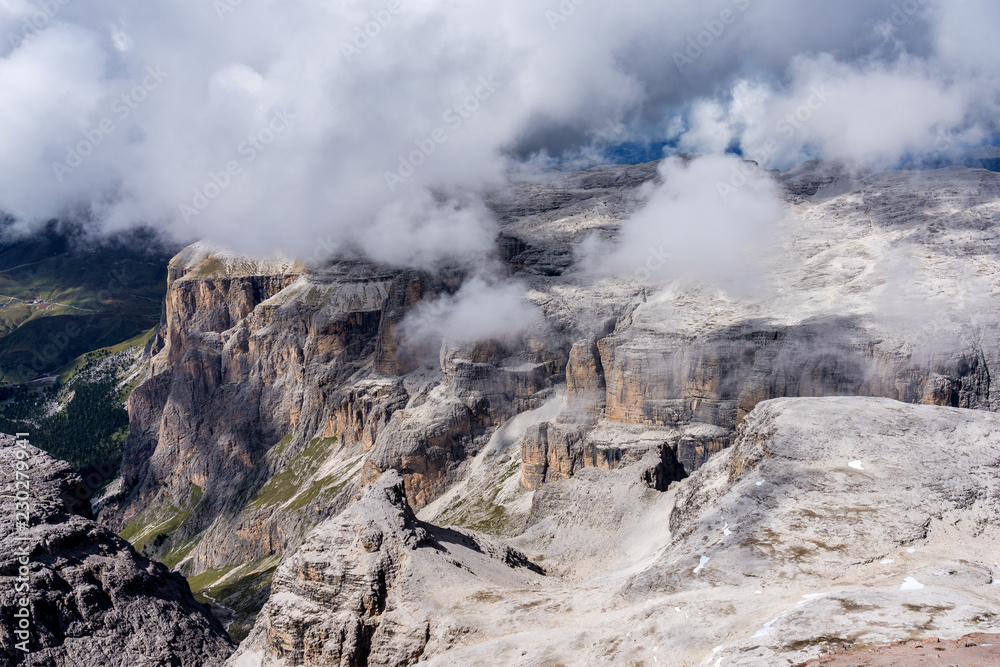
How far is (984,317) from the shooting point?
112m

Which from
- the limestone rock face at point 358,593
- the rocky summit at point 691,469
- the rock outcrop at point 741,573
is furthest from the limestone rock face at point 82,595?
the rocky summit at point 691,469

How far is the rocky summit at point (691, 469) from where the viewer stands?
41.0 m

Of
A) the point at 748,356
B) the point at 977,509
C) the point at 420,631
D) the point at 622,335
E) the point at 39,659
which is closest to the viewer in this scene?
the point at 977,509

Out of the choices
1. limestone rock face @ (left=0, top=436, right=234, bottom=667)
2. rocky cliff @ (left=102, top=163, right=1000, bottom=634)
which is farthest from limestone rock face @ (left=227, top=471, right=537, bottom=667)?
rocky cliff @ (left=102, top=163, right=1000, bottom=634)

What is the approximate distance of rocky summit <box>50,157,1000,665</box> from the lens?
41.0 meters

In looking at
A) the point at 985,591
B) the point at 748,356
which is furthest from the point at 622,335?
the point at 985,591

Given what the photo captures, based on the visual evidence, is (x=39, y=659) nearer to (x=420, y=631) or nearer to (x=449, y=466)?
(x=420, y=631)

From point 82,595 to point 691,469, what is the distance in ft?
328

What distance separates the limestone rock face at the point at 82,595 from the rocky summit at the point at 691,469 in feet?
Answer: 32.7

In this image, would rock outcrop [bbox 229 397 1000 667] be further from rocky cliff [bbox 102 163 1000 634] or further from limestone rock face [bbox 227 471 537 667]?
rocky cliff [bbox 102 163 1000 634]

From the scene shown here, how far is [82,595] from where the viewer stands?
63.1 m

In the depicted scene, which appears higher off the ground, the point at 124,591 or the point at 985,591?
the point at 985,591

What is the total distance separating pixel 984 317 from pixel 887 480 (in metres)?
84.5

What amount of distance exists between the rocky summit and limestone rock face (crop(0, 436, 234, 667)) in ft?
32.7
